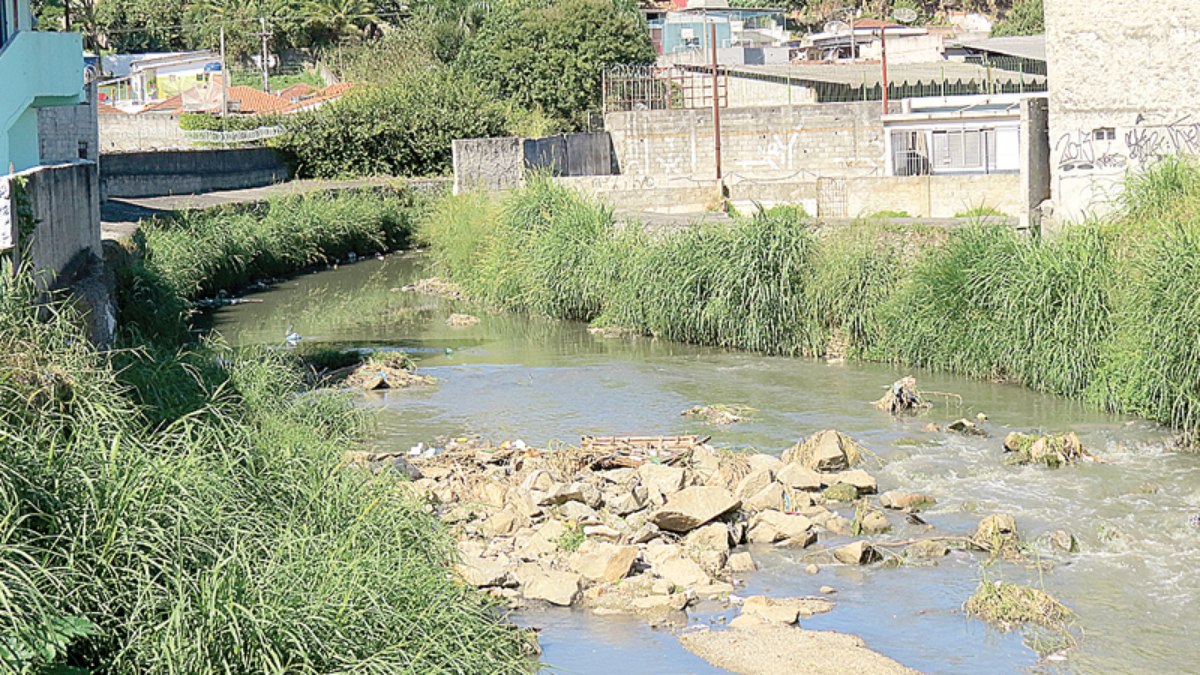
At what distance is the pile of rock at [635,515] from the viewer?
10609mm

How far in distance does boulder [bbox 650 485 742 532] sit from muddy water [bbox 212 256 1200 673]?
556mm

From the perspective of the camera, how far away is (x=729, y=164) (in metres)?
38.5

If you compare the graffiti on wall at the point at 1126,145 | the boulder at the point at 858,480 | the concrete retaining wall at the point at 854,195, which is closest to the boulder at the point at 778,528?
the boulder at the point at 858,480

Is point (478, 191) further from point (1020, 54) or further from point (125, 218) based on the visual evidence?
point (1020, 54)

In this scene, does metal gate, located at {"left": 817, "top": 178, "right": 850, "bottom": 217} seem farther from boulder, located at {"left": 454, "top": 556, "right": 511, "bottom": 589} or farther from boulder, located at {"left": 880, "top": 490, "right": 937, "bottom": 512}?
boulder, located at {"left": 454, "top": 556, "right": 511, "bottom": 589}

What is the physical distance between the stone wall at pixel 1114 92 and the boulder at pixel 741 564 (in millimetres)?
9629

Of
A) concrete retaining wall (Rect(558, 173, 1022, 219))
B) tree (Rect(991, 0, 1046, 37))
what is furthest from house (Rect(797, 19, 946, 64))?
concrete retaining wall (Rect(558, 173, 1022, 219))

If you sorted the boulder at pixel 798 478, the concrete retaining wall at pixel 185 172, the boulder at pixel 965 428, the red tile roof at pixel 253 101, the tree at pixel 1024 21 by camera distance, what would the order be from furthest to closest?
the tree at pixel 1024 21 < the red tile roof at pixel 253 101 < the concrete retaining wall at pixel 185 172 < the boulder at pixel 965 428 < the boulder at pixel 798 478

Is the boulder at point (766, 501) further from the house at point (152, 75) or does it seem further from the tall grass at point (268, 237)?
the house at point (152, 75)

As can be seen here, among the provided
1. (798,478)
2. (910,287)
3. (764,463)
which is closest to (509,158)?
(910,287)

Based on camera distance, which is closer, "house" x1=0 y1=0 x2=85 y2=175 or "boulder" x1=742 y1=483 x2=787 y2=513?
"boulder" x1=742 y1=483 x2=787 y2=513

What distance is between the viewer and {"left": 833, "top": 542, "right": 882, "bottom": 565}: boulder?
11.3 m

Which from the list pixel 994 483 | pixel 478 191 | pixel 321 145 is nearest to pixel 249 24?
pixel 321 145

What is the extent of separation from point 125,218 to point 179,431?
1820 centimetres
